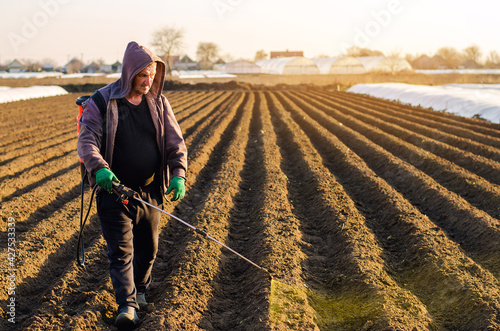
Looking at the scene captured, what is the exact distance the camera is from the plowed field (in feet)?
→ 12.5

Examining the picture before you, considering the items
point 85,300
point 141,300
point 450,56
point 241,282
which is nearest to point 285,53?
point 450,56

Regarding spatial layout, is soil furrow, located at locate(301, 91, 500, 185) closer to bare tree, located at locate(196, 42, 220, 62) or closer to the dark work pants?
the dark work pants

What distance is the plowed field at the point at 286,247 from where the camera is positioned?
12.5 ft

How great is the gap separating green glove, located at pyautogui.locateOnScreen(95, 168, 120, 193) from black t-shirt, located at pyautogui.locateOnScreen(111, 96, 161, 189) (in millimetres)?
283

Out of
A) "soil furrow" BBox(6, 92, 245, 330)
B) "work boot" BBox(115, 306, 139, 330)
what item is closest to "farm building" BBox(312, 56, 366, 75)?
"soil furrow" BBox(6, 92, 245, 330)

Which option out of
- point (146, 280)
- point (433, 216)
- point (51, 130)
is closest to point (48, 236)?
point (146, 280)

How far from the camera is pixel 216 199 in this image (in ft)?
22.5

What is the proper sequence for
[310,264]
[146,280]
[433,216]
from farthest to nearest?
[433,216] → [310,264] → [146,280]

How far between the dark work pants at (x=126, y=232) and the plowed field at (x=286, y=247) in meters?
0.40

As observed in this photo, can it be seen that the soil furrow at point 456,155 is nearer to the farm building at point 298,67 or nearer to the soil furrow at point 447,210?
the soil furrow at point 447,210

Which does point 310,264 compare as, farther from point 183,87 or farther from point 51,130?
point 183,87

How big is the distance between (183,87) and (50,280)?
3670cm

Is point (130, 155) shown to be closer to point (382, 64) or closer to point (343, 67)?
point (343, 67)

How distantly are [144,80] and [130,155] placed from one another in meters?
0.54
